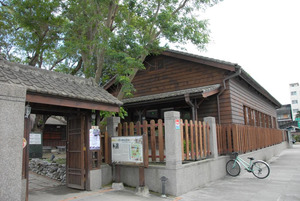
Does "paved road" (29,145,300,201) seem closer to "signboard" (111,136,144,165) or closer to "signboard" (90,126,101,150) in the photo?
"signboard" (111,136,144,165)

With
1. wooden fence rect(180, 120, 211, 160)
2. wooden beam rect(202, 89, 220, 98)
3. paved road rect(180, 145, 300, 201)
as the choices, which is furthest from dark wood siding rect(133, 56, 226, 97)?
paved road rect(180, 145, 300, 201)

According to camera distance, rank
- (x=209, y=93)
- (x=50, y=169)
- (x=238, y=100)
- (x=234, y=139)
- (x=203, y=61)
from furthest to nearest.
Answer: (x=238, y=100)
(x=203, y=61)
(x=209, y=93)
(x=234, y=139)
(x=50, y=169)

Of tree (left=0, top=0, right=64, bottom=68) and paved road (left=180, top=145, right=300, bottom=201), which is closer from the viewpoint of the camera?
paved road (left=180, top=145, right=300, bottom=201)

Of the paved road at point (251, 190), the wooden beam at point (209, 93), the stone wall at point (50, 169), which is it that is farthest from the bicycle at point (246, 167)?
the stone wall at point (50, 169)

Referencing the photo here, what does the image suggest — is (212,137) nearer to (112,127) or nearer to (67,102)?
(112,127)

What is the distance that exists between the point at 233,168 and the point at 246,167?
502mm

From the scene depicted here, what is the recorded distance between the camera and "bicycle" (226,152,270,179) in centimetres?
893

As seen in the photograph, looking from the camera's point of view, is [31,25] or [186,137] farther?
[31,25]

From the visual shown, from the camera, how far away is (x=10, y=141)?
4.04m

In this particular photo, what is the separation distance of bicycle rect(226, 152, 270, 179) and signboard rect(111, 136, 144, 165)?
4.34 metres

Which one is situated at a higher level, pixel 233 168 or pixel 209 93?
pixel 209 93

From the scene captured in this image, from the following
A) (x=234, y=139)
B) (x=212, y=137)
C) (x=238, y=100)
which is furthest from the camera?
(x=238, y=100)

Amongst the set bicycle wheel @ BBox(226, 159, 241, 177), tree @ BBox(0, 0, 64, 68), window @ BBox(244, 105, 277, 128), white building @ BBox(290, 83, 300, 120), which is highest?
white building @ BBox(290, 83, 300, 120)

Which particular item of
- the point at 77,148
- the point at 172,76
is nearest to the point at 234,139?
the point at 172,76
